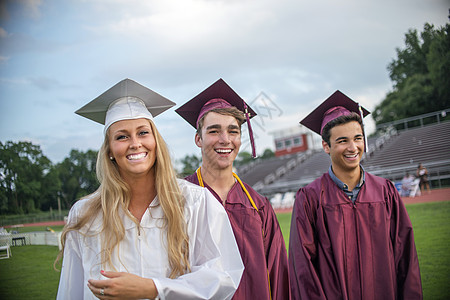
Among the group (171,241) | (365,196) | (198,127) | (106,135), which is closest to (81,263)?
(171,241)

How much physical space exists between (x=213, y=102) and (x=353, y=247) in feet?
5.26

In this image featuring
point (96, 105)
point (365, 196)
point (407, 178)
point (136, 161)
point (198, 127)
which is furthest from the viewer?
point (407, 178)

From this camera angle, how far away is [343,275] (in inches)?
111

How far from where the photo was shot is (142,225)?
203 cm

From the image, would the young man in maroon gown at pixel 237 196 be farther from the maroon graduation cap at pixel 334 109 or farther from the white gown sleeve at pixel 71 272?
the white gown sleeve at pixel 71 272

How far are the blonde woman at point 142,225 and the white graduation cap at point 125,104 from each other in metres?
0.01

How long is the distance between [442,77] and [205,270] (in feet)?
51.2

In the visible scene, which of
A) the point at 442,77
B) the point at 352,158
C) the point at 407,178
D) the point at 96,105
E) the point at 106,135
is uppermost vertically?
the point at 442,77

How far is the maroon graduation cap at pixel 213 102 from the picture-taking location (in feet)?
10.5

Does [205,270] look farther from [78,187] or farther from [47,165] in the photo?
[47,165]

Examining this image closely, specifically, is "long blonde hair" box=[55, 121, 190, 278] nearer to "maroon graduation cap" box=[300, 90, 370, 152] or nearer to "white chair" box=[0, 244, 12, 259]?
"maroon graduation cap" box=[300, 90, 370, 152]

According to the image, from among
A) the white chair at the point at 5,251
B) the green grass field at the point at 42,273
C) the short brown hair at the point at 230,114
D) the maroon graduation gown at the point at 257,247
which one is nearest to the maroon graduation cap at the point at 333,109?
the short brown hair at the point at 230,114

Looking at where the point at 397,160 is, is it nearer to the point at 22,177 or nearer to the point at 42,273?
the point at 42,273

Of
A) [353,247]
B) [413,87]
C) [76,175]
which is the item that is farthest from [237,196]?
[413,87]
